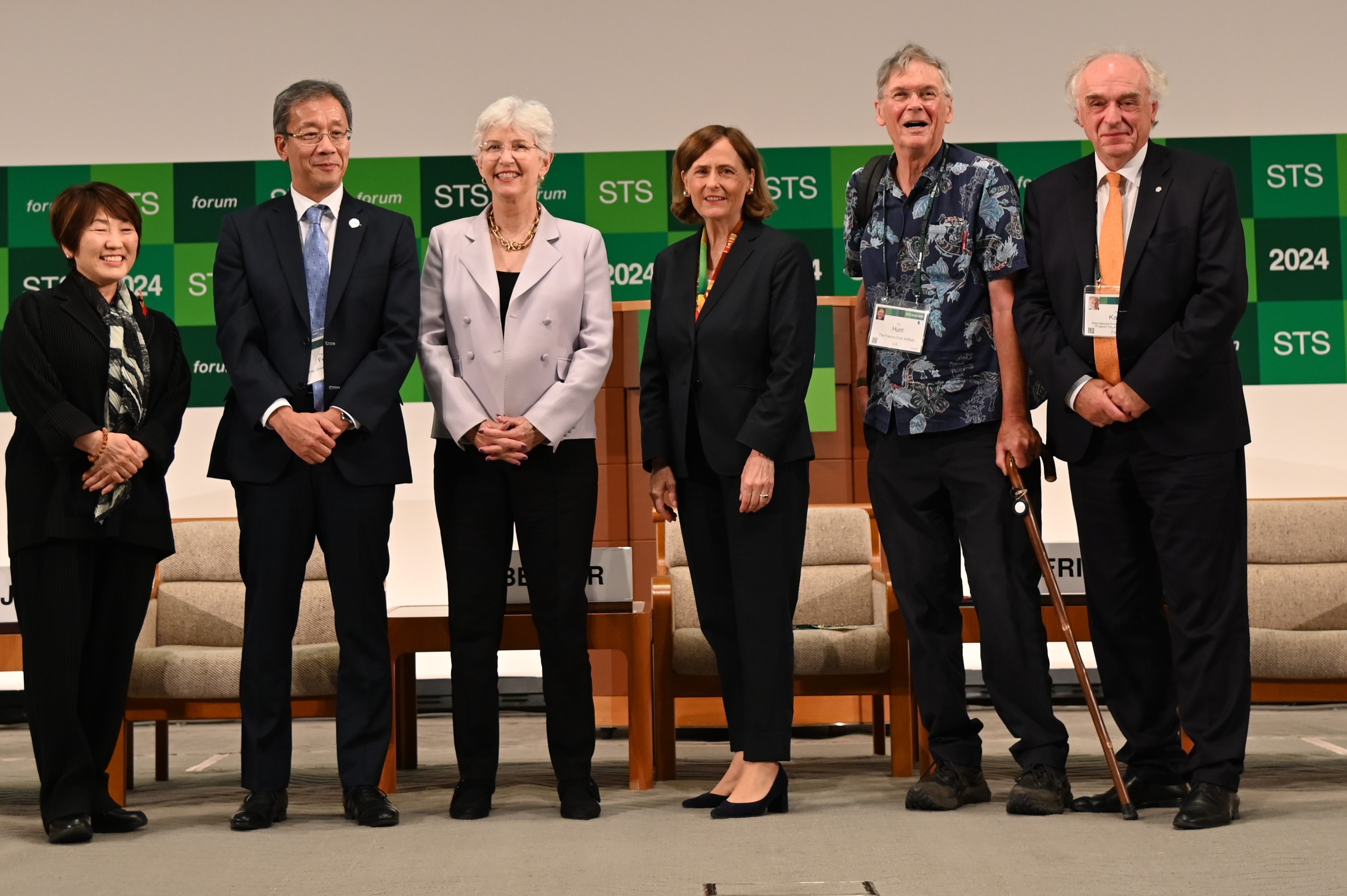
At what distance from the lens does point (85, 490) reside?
2.70 metres

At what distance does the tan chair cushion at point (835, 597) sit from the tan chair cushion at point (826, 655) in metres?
0.51

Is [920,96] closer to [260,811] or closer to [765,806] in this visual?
[765,806]

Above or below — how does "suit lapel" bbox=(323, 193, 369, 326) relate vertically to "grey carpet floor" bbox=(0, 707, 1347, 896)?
above

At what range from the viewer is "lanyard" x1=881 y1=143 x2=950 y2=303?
9.34ft

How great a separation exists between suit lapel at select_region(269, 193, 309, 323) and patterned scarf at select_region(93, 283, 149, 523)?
13.7 inches

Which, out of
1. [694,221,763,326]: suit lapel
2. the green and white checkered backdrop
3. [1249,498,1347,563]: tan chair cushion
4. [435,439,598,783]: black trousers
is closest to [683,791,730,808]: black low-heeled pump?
[435,439,598,783]: black trousers

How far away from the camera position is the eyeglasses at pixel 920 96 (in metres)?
2.85

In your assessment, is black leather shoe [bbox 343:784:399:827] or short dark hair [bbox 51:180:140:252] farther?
short dark hair [bbox 51:180:140:252]

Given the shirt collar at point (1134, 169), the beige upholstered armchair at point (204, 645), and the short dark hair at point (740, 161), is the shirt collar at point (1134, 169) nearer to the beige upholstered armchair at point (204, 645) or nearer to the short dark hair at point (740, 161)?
the short dark hair at point (740, 161)

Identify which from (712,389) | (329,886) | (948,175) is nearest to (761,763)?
(712,389)

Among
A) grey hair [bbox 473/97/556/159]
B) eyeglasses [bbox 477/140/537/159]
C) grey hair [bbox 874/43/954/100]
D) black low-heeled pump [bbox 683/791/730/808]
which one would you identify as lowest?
black low-heeled pump [bbox 683/791/730/808]

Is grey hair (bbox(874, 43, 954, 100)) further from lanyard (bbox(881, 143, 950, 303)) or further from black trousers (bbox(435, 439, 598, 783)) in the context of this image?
black trousers (bbox(435, 439, 598, 783))

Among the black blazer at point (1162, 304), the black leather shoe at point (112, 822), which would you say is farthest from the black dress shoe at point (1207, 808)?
the black leather shoe at point (112, 822)

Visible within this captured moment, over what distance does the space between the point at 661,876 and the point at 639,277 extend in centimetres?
334
